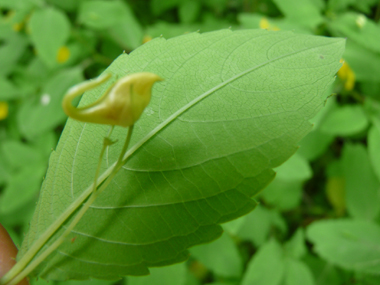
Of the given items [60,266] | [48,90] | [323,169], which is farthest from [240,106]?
[323,169]

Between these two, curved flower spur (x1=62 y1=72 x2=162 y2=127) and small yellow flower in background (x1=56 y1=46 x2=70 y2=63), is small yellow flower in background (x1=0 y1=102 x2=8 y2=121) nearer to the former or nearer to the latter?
small yellow flower in background (x1=56 y1=46 x2=70 y2=63)

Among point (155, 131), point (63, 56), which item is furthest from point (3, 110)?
point (155, 131)

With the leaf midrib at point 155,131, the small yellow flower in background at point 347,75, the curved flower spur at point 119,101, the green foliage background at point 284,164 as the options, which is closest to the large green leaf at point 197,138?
the leaf midrib at point 155,131

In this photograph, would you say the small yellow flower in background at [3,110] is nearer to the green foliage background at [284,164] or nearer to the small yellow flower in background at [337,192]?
the green foliage background at [284,164]

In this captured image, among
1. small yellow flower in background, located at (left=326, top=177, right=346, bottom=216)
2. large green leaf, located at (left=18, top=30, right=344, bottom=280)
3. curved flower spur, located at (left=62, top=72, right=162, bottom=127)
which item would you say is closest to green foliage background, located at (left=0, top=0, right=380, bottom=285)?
small yellow flower in background, located at (left=326, top=177, right=346, bottom=216)

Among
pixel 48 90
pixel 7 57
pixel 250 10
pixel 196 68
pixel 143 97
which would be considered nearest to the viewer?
pixel 143 97

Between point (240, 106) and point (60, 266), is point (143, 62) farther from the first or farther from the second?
point (60, 266)
